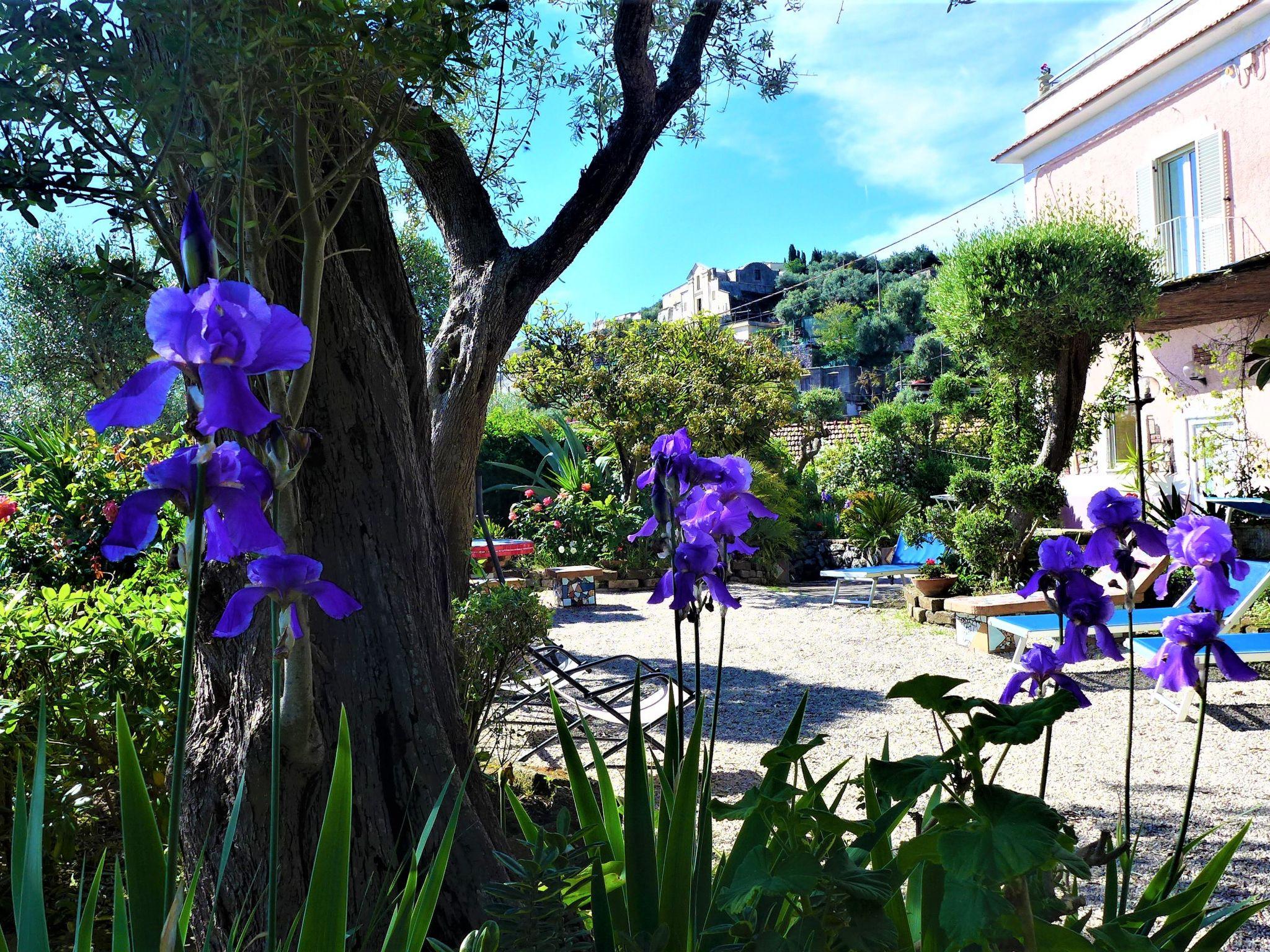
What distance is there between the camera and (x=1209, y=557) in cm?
147

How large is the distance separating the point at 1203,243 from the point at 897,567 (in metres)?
6.22

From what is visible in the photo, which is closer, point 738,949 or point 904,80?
point 738,949

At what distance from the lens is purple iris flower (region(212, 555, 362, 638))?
0.86 m

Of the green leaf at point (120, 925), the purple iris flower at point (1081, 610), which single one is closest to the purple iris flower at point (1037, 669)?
the purple iris flower at point (1081, 610)

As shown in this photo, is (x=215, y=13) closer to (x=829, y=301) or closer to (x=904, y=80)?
(x=904, y=80)

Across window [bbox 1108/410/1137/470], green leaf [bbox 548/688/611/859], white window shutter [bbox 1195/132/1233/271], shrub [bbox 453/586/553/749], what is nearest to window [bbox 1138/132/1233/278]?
white window shutter [bbox 1195/132/1233/271]

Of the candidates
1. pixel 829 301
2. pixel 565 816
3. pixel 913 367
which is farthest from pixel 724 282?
pixel 565 816

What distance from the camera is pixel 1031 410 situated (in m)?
9.85

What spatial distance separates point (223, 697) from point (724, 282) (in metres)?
56.1

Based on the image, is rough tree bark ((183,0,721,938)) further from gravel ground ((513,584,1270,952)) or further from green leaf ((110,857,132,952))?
gravel ground ((513,584,1270,952))

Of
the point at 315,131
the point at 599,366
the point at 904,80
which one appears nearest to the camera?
the point at 315,131

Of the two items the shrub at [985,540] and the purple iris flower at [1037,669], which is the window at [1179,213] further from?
the purple iris flower at [1037,669]

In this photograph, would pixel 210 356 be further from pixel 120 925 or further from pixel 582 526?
pixel 582 526

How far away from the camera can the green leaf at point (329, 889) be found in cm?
98
